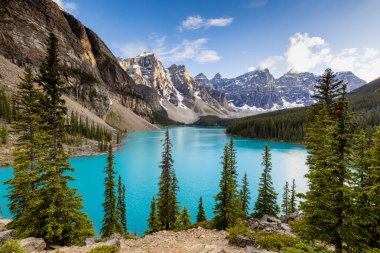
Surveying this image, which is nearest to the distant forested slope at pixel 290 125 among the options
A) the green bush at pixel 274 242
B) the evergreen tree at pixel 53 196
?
the green bush at pixel 274 242

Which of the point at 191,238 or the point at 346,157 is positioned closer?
the point at 346,157

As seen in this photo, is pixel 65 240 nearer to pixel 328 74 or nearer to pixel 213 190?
pixel 328 74

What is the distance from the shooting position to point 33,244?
1080 centimetres

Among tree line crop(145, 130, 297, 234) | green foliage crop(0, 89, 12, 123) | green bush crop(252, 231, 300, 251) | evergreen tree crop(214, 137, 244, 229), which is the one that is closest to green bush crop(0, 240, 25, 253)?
green bush crop(252, 231, 300, 251)

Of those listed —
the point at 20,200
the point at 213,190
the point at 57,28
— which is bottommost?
the point at 213,190

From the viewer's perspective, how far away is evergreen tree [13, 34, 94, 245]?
12312 millimetres

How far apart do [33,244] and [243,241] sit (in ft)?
38.8

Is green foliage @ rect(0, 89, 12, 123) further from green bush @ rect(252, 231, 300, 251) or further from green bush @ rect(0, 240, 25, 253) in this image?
green bush @ rect(252, 231, 300, 251)

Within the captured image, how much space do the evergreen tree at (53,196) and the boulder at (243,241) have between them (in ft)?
33.1

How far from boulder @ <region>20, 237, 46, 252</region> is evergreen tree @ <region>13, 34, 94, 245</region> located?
1.90 feet

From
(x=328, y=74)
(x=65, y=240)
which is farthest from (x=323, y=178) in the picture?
(x=65, y=240)

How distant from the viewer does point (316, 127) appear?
15.8m

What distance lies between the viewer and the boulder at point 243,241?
1158 centimetres

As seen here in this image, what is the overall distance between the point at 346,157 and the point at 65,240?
16.7 metres
